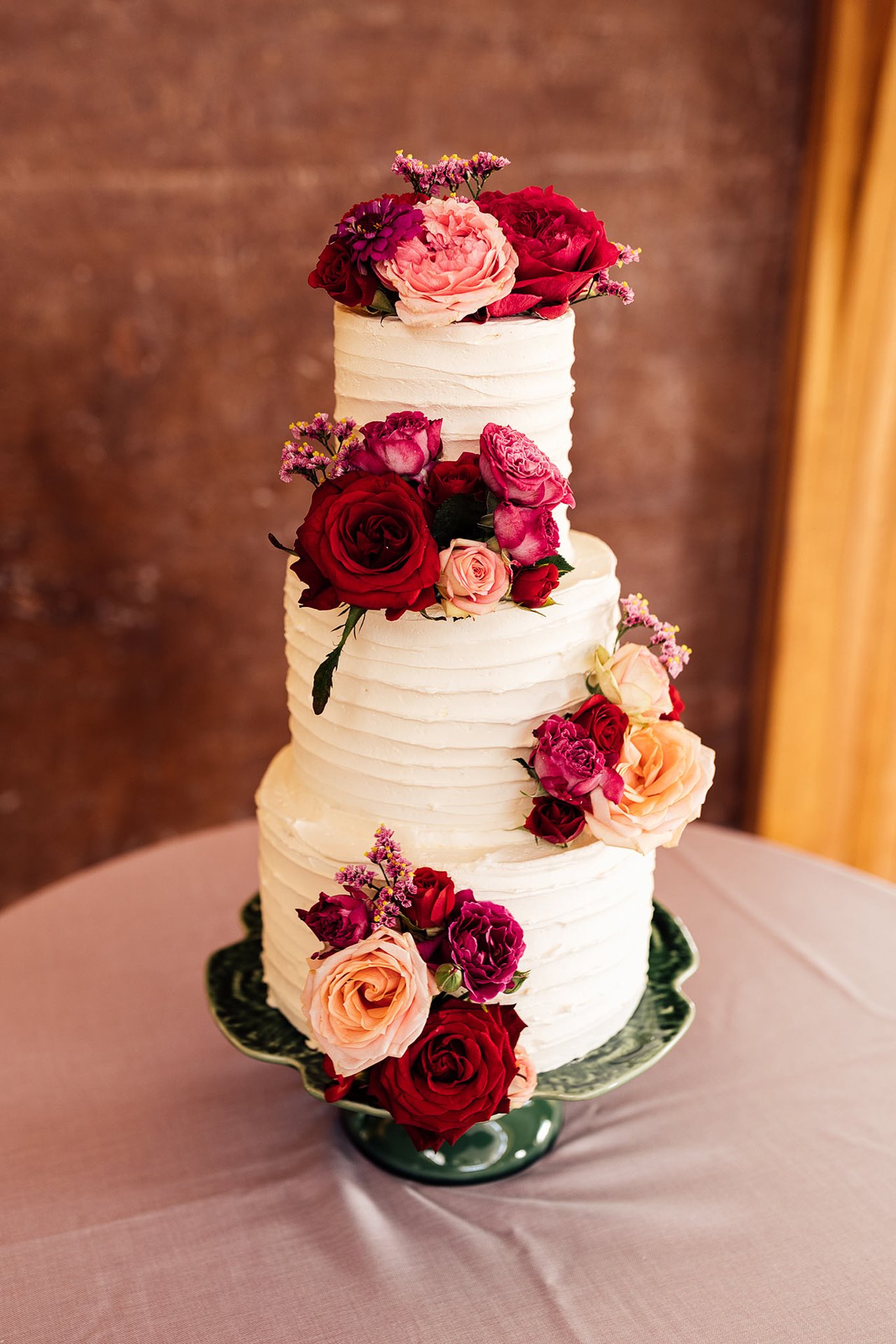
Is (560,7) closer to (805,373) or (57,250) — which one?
(805,373)

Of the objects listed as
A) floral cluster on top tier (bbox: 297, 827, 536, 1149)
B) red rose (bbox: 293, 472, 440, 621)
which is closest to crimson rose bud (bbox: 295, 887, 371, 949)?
floral cluster on top tier (bbox: 297, 827, 536, 1149)

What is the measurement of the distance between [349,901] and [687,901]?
97 cm

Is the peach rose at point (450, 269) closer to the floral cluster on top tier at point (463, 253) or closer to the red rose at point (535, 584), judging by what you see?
the floral cluster on top tier at point (463, 253)

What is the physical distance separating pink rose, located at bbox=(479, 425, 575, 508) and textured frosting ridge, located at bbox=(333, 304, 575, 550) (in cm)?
7

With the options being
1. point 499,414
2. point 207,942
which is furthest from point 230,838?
point 499,414

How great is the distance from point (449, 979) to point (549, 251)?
80cm

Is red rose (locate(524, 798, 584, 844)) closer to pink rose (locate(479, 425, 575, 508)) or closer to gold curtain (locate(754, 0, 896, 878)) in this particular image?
pink rose (locate(479, 425, 575, 508))

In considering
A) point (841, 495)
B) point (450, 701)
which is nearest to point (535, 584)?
point (450, 701)

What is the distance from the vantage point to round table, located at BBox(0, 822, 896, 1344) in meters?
1.33

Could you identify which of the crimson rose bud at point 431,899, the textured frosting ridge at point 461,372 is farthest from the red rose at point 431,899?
the textured frosting ridge at point 461,372

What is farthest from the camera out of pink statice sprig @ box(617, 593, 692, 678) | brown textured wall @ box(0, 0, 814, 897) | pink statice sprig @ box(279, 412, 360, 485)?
brown textured wall @ box(0, 0, 814, 897)

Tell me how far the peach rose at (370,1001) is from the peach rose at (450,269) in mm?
668

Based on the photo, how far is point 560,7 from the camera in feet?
8.95

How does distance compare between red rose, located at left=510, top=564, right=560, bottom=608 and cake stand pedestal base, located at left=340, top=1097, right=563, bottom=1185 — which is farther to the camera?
cake stand pedestal base, located at left=340, top=1097, right=563, bottom=1185
